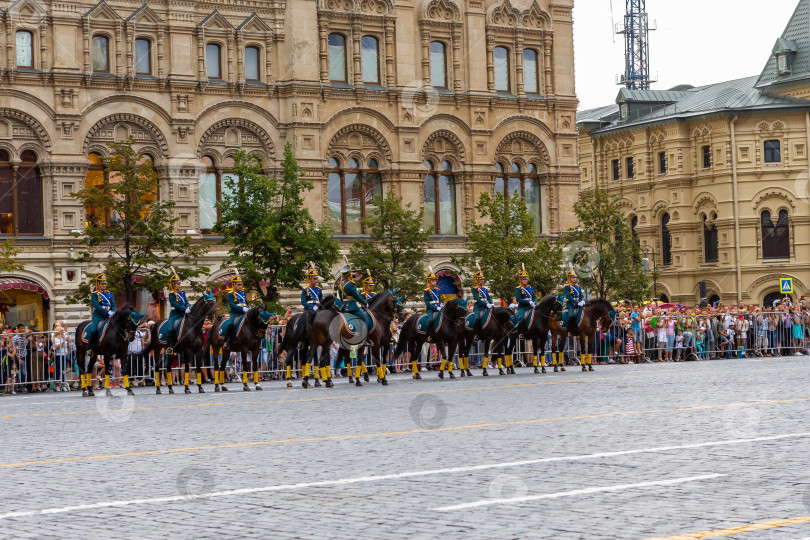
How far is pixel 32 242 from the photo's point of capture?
46.2m

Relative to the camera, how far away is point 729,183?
73938 mm

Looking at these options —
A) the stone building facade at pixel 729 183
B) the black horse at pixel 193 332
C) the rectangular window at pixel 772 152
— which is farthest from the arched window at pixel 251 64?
the rectangular window at pixel 772 152

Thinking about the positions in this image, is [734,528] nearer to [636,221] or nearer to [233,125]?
[233,125]

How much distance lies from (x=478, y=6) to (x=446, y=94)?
169 inches

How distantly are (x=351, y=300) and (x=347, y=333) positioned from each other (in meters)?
0.68

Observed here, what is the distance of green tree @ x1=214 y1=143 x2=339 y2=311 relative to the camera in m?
43.8

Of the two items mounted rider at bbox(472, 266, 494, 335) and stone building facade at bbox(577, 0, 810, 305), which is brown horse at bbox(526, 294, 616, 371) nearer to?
mounted rider at bbox(472, 266, 494, 335)

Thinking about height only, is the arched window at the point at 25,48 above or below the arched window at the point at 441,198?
above

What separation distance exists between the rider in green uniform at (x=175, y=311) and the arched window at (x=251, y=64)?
77.0 ft

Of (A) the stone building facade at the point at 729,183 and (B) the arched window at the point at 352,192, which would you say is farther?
(A) the stone building facade at the point at 729,183

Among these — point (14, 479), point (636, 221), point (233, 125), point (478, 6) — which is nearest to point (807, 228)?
point (636, 221)

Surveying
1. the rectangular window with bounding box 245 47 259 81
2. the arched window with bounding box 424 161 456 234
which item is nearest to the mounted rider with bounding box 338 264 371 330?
the rectangular window with bounding box 245 47 259 81

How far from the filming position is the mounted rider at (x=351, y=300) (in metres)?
27.6

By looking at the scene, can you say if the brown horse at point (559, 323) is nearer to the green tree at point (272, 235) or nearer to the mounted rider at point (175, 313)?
the mounted rider at point (175, 313)
